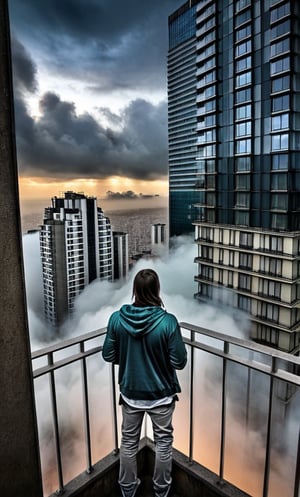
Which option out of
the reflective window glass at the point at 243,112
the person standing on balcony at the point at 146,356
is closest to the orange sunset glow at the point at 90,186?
the reflective window glass at the point at 243,112

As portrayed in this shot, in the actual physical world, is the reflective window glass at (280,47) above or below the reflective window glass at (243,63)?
above

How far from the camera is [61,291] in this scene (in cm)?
291

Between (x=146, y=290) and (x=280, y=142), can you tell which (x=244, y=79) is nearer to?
(x=280, y=142)

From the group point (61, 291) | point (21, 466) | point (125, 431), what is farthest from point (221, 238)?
point (21, 466)

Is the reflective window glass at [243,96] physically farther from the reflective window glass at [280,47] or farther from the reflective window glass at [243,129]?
the reflective window glass at [280,47]

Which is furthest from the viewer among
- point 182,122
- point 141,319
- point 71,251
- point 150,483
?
point 182,122

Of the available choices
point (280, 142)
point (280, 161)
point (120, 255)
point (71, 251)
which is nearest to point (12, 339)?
point (71, 251)

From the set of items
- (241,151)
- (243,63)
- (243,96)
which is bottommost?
(241,151)

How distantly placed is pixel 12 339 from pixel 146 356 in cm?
46

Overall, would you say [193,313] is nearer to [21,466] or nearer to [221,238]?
[221,238]

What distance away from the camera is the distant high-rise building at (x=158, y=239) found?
3.28 m

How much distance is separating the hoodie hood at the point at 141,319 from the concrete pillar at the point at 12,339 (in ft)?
1.11

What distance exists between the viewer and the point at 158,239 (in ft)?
10.9

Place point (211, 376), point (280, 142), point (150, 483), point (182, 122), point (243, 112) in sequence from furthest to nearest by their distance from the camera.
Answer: point (182, 122) → point (243, 112) → point (280, 142) → point (211, 376) → point (150, 483)
